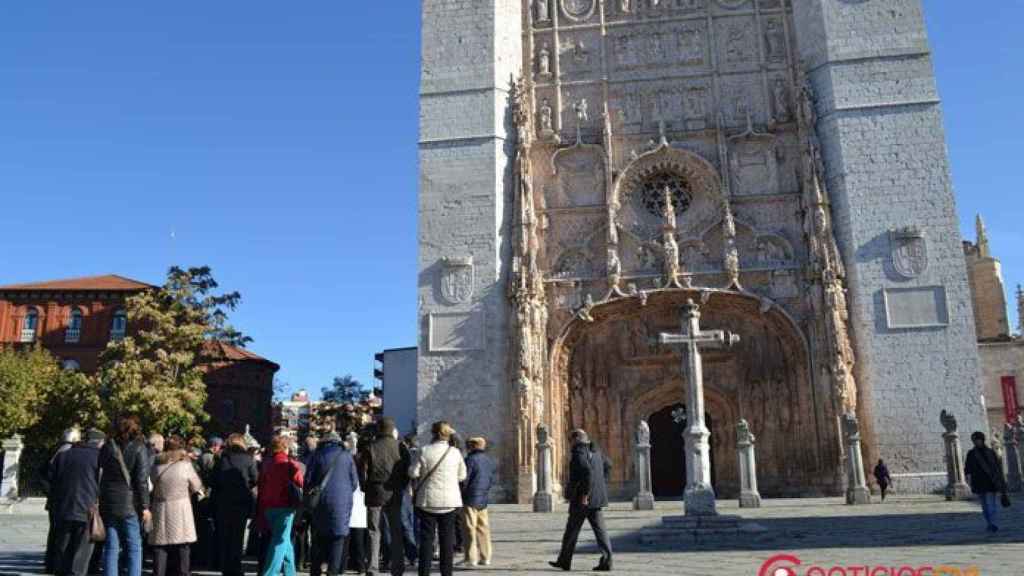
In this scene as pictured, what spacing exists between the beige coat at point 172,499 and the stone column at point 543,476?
38.4ft

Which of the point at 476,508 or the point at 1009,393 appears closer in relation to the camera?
the point at 476,508

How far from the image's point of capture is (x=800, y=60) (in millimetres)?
22344

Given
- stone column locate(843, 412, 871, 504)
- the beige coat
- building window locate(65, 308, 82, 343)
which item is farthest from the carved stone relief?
building window locate(65, 308, 82, 343)

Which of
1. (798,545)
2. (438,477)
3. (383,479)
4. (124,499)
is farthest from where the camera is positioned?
(798,545)

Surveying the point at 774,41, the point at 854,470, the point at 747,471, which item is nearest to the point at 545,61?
the point at 774,41

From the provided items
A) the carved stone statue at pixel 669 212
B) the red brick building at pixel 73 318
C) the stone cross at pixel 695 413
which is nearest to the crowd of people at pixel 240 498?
the stone cross at pixel 695 413

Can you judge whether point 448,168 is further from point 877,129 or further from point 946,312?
point 946,312

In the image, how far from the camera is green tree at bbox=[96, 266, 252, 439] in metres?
24.9

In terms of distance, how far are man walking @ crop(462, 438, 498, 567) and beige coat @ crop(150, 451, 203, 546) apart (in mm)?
2778

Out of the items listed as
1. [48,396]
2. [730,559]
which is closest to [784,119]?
[730,559]

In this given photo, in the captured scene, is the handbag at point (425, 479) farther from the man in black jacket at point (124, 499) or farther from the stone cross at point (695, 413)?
the stone cross at point (695, 413)

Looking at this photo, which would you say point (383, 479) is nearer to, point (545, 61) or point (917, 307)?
point (917, 307)

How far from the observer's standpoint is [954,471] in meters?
17.8

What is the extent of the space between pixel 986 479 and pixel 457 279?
14282 millimetres
